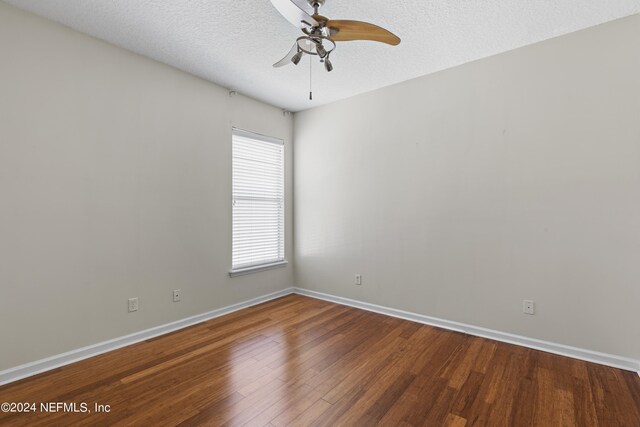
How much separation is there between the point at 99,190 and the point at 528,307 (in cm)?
381

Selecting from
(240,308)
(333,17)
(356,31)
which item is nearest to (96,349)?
(240,308)

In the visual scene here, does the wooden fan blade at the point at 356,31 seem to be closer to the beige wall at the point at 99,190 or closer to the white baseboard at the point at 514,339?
the beige wall at the point at 99,190

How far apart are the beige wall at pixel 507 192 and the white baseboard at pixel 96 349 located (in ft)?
5.40

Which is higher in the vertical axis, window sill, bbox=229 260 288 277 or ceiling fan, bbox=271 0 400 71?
ceiling fan, bbox=271 0 400 71

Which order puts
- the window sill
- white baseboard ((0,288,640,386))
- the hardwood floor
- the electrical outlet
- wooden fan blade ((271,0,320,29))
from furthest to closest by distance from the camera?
the window sill
the electrical outlet
white baseboard ((0,288,640,386))
the hardwood floor
wooden fan blade ((271,0,320,29))

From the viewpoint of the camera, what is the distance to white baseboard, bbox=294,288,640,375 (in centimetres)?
229

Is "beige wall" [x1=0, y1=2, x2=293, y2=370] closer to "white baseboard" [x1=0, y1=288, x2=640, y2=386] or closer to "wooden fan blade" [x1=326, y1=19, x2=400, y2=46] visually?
"white baseboard" [x1=0, y1=288, x2=640, y2=386]

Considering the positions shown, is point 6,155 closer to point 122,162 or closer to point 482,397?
point 122,162

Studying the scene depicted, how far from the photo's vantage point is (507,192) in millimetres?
2742

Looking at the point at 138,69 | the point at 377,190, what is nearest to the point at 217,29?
the point at 138,69

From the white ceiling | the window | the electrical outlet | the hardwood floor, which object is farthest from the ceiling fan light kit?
the electrical outlet

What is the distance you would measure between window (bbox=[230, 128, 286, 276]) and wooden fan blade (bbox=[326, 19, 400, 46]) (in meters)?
2.11

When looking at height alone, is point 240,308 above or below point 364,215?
below

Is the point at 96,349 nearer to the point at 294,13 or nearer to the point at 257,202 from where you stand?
the point at 257,202
